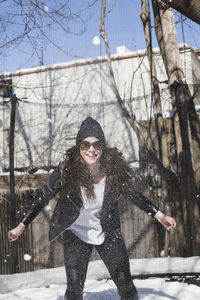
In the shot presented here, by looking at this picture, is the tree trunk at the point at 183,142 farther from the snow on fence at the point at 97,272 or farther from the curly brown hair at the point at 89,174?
the curly brown hair at the point at 89,174

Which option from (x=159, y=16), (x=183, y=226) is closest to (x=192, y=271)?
(x=183, y=226)

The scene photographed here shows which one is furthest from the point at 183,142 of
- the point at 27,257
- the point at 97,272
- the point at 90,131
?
the point at 27,257

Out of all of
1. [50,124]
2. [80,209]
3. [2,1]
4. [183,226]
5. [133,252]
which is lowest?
[133,252]

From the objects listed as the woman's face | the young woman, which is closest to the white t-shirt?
the young woman

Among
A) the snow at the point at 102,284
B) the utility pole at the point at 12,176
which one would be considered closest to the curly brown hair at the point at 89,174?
the snow at the point at 102,284

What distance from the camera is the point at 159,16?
387 cm

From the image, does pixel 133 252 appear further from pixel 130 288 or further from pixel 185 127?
pixel 130 288

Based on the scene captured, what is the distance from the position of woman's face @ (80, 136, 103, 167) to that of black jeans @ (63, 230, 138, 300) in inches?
18.5

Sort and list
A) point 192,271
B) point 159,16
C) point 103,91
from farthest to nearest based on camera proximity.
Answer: point 159,16 < point 103,91 < point 192,271

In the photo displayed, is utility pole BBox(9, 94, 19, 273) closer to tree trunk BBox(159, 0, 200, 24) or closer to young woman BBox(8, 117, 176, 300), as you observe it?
young woman BBox(8, 117, 176, 300)

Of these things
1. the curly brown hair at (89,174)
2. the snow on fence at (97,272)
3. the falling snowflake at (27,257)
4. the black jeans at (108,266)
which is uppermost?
the curly brown hair at (89,174)

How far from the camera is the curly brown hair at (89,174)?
2.06 metres

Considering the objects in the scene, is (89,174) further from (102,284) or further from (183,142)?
(183,142)

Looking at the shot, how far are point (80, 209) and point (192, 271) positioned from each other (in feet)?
4.67
